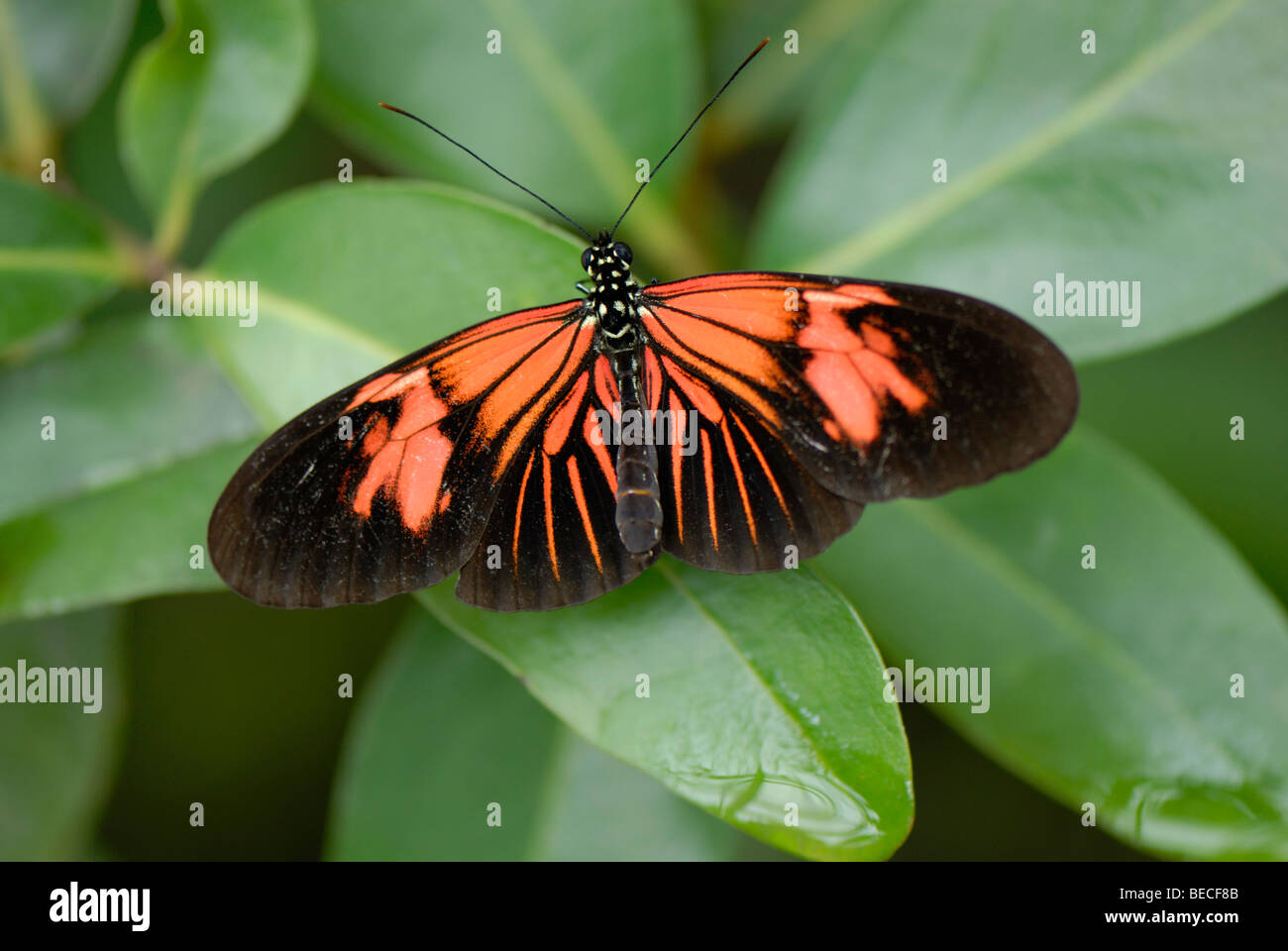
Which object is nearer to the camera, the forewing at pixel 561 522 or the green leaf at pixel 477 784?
the forewing at pixel 561 522

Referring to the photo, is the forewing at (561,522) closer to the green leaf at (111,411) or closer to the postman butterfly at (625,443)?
the postman butterfly at (625,443)

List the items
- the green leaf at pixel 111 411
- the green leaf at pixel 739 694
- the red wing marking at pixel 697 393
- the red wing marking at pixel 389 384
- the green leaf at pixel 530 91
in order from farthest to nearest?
the green leaf at pixel 530 91 → the green leaf at pixel 111 411 → the red wing marking at pixel 697 393 → the red wing marking at pixel 389 384 → the green leaf at pixel 739 694

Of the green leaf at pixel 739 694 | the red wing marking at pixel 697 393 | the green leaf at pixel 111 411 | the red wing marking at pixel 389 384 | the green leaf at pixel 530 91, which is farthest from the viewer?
the green leaf at pixel 530 91

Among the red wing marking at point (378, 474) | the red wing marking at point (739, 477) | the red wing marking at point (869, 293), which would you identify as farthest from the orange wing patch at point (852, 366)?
the red wing marking at point (378, 474)

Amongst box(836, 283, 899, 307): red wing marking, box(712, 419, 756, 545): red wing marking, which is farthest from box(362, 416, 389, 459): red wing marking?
box(836, 283, 899, 307): red wing marking

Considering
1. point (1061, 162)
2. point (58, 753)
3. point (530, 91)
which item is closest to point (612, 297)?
point (530, 91)

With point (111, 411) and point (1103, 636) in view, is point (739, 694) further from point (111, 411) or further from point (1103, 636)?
point (111, 411)

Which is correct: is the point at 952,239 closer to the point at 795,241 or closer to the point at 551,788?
the point at 795,241
